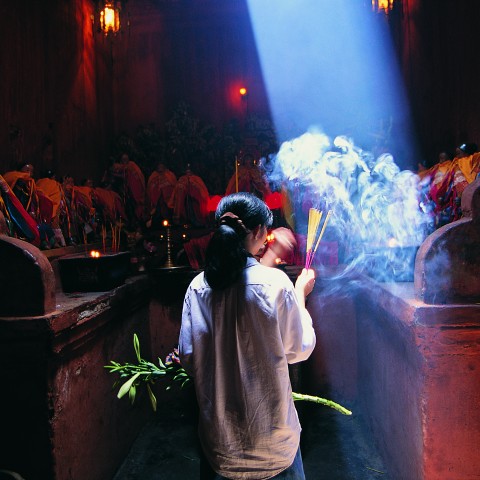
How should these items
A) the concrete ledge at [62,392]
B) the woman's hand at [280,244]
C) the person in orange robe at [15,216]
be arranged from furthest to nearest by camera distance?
the person in orange robe at [15,216]
the concrete ledge at [62,392]
the woman's hand at [280,244]

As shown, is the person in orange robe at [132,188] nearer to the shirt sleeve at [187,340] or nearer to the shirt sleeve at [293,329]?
the shirt sleeve at [187,340]

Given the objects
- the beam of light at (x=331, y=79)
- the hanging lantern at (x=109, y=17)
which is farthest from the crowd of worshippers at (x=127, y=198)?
the hanging lantern at (x=109, y=17)

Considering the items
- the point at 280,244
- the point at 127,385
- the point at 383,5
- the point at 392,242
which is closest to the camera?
the point at 280,244

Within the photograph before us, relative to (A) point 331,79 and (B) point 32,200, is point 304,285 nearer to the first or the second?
(B) point 32,200

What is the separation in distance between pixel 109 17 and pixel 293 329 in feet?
28.5

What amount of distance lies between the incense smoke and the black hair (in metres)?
2.33

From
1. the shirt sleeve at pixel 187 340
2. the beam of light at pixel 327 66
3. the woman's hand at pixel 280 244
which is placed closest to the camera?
the shirt sleeve at pixel 187 340

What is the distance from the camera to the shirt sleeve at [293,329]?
1.80 meters

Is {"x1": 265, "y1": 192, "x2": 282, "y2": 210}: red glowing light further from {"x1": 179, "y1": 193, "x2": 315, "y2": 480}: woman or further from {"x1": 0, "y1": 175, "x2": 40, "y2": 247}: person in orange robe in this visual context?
{"x1": 179, "y1": 193, "x2": 315, "y2": 480}: woman

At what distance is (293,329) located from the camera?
6.00 feet

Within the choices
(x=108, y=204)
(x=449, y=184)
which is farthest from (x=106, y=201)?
(x=449, y=184)

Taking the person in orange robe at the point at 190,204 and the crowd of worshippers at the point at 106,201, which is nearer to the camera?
the crowd of worshippers at the point at 106,201

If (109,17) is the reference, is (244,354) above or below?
below

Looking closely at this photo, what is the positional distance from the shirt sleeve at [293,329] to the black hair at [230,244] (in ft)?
A: 0.82
